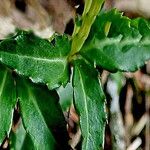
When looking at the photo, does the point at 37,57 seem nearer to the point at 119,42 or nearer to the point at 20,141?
the point at 119,42

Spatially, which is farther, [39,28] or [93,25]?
[39,28]

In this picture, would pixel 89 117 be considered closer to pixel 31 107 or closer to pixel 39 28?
pixel 31 107

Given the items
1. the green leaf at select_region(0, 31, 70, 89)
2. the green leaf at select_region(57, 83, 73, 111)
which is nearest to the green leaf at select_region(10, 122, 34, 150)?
the green leaf at select_region(57, 83, 73, 111)

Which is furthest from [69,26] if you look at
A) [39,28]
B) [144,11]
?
[144,11]

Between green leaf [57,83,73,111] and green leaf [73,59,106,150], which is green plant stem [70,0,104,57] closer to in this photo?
green leaf [73,59,106,150]

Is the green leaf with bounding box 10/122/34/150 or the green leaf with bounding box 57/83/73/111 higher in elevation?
the green leaf with bounding box 57/83/73/111

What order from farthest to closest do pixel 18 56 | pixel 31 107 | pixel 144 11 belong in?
1. pixel 144 11
2. pixel 31 107
3. pixel 18 56

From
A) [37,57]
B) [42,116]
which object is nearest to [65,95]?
[42,116]
